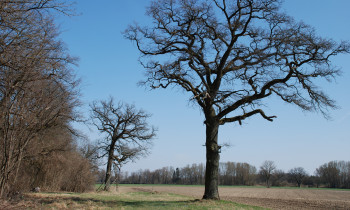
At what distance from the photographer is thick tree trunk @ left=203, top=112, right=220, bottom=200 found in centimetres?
1472

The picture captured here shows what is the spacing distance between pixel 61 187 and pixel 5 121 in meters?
17.9

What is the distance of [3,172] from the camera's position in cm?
934

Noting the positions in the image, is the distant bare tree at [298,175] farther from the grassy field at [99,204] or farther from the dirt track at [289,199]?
the grassy field at [99,204]

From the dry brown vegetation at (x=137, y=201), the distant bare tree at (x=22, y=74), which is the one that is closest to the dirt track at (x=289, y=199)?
the dry brown vegetation at (x=137, y=201)

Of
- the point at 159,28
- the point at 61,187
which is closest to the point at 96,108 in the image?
the point at 61,187

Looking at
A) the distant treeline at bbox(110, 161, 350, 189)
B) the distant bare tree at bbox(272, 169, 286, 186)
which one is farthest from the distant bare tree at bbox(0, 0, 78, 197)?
the distant bare tree at bbox(272, 169, 286, 186)

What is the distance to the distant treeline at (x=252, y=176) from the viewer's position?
344 ft

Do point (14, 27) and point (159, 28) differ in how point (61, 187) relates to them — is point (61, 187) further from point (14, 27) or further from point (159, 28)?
point (14, 27)

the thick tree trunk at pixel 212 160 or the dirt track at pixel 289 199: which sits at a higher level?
the thick tree trunk at pixel 212 160

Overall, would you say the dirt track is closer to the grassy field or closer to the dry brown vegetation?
the dry brown vegetation

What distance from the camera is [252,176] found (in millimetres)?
119250

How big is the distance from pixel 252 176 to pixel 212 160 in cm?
11211

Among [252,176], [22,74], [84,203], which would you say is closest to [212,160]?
[84,203]

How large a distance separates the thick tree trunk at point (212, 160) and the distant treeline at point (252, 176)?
8689 centimetres
